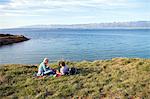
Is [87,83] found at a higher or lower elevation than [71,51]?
higher

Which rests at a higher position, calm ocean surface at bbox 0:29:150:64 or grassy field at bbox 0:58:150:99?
grassy field at bbox 0:58:150:99

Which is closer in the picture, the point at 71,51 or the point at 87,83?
the point at 87,83

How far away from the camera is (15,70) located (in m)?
22.9

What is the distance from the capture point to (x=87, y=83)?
19.0m

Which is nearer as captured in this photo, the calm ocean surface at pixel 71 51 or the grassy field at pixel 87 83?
the grassy field at pixel 87 83

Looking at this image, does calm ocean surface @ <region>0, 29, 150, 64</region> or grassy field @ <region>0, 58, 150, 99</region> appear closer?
grassy field @ <region>0, 58, 150, 99</region>

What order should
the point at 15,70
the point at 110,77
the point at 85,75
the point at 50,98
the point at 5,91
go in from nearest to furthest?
the point at 50,98 < the point at 5,91 < the point at 110,77 < the point at 85,75 < the point at 15,70

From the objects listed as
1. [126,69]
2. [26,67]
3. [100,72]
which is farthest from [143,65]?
[26,67]

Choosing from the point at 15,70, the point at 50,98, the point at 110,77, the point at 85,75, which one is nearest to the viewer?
the point at 50,98

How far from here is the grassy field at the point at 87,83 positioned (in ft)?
56.3

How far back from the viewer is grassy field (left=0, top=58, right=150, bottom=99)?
17.2m

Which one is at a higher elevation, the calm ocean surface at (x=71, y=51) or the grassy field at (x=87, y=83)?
the grassy field at (x=87, y=83)

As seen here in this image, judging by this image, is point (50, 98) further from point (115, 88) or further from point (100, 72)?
point (100, 72)

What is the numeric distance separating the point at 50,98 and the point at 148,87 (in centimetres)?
549
